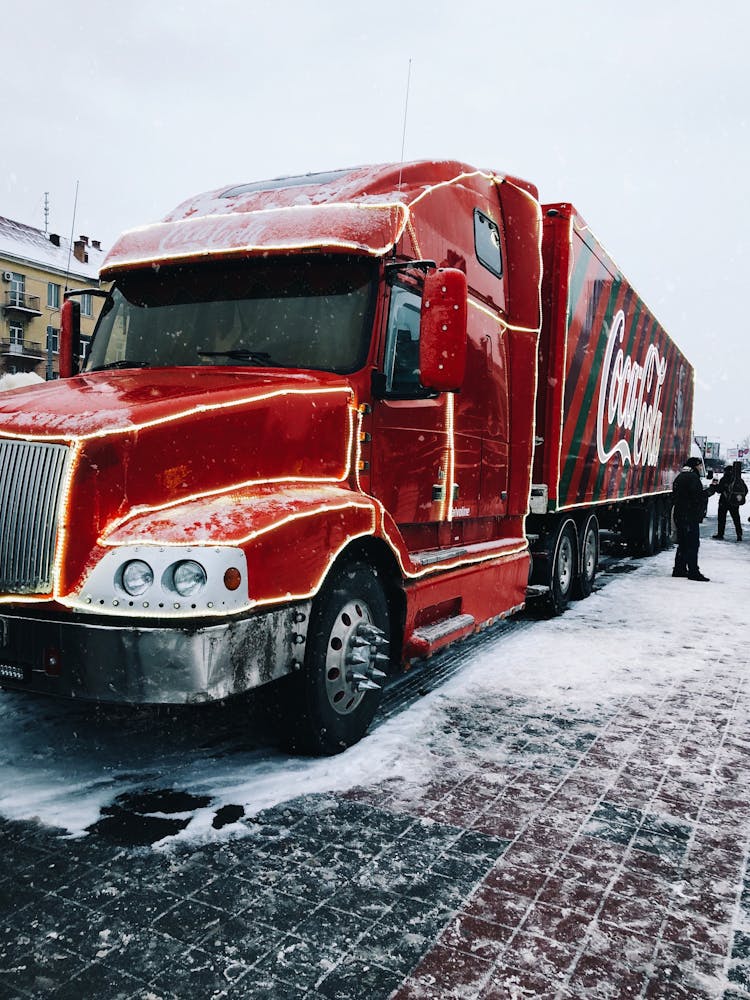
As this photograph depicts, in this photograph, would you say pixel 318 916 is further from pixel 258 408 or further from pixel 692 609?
pixel 692 609

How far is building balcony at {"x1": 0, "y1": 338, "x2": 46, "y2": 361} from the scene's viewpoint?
4775 centimetres

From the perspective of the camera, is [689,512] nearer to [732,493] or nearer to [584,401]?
[584,401]

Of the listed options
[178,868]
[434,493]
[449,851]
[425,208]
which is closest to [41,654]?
[178,868]

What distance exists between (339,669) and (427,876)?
135 centimetres

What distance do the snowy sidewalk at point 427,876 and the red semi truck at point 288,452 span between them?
0.58 m

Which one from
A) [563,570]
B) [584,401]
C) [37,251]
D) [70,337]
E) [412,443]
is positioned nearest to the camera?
[412,443]

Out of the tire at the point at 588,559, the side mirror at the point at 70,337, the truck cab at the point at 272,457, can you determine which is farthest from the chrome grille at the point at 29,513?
the tire at the point at 588,559

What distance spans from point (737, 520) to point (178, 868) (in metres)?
19.8

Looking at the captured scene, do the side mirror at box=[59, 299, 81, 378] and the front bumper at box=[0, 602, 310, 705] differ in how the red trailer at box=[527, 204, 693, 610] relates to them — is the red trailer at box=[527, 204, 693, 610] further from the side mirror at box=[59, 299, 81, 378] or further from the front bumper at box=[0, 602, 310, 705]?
the front bumper at box=[0, 602, 310, 705]

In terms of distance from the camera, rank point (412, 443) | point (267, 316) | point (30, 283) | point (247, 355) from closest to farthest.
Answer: point (247, 355) < point (267, 316) < point (412, 443) < point (30, 283)

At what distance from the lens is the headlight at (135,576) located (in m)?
3.49

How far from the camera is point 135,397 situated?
13.2 feet

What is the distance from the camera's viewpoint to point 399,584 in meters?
5.02

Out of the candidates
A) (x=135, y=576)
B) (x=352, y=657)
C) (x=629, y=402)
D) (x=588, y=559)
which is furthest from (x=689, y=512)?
(x=135, y=576)
